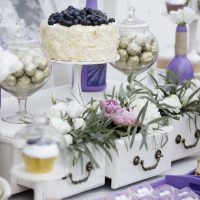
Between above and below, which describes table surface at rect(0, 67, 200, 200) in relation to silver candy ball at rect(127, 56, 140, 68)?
below

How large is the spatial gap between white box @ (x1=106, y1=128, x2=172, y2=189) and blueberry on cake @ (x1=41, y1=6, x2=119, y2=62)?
0.20m

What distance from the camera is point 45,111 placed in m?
1.32

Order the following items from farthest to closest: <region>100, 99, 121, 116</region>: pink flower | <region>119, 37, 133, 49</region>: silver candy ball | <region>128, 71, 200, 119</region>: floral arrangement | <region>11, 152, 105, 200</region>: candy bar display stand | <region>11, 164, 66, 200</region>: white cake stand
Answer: <region>119, 37, 133, 49</region>: silver candy ball → <region>128, 71, 200, 119</region>: floral arrangement → <region>100, 99, 121, 116</region>: pink flower → <region>11, 152, 105, 200</region>: candy bar display stand → <region>11, 164, 66, 200</region>: white cake stand

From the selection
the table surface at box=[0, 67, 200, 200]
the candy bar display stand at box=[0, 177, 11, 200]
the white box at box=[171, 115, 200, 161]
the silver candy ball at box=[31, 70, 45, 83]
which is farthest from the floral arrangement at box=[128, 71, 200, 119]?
the candy bar display stand at box=[0, 177, 11, 200]

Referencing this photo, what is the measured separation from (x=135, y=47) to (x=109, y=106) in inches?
10.9

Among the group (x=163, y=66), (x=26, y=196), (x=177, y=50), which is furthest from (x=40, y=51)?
(x=163, y=66)

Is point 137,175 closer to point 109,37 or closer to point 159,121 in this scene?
point 159,121

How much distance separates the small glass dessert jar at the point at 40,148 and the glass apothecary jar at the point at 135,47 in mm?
667

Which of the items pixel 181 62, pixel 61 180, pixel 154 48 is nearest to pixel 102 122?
pixel 61 180

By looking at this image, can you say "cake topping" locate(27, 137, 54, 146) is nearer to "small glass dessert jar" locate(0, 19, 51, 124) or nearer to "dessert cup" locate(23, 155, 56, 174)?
"dessert cup" locate(23, 155, 56, 174)

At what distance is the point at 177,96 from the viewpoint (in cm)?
139

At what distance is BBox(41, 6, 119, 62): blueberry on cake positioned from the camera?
125 cm

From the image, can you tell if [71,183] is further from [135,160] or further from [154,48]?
[154,48]

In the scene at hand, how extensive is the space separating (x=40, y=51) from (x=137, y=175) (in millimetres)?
321
